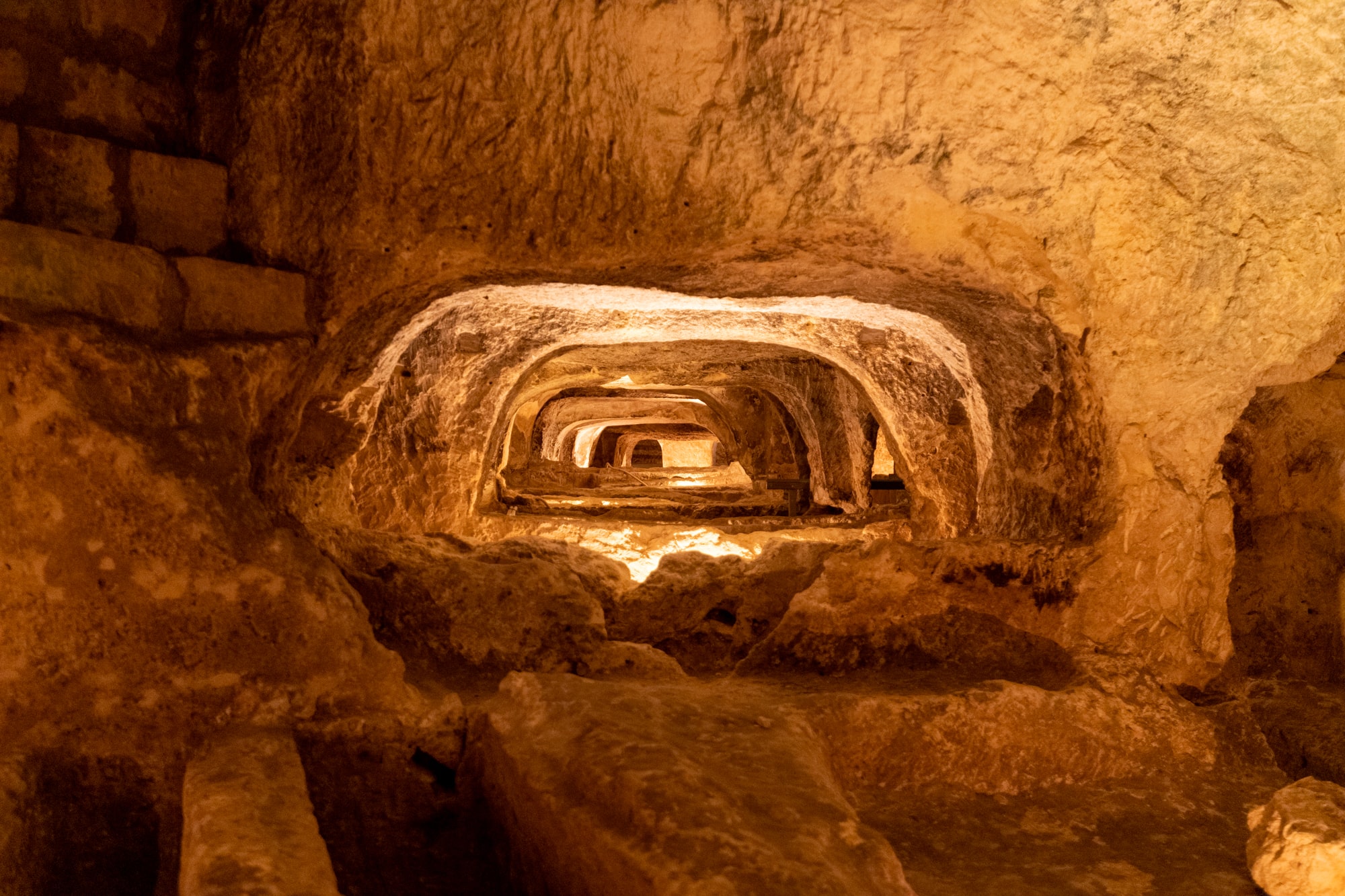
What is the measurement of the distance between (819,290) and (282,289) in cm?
156

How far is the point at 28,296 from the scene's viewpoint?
1833 millimetres

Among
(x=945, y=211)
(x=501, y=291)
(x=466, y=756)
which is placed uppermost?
(x=945, y=211)

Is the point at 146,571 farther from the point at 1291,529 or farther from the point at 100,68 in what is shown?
the point at 1291,529

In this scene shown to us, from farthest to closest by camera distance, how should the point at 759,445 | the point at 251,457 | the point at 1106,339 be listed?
the point at 759,445 → the point at 1106,339 → the point at 251,457

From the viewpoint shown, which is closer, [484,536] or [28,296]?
[28,296]

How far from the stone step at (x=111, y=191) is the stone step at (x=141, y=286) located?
13cm

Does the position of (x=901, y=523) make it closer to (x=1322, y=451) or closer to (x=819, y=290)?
(x=1322, y=451)

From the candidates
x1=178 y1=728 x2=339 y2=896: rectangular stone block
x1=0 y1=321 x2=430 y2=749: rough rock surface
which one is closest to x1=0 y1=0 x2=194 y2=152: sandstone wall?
x1=0 y1=321 x2=430 y2=749: rough rock surface

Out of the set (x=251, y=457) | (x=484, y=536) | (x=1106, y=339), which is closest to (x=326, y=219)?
(x=251, y=457)

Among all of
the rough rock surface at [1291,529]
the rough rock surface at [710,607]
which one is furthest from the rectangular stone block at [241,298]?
the rough rock surface at [1291,529]

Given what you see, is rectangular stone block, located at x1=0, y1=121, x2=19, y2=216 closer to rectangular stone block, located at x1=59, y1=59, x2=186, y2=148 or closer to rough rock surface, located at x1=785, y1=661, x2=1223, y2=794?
rectangular stone block, located at x1=59, y1=59, x2=186, y2=148

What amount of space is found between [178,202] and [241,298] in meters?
0.31

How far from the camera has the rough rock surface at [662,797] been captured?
4.22ft

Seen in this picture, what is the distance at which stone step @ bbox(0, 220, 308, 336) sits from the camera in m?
1.84
